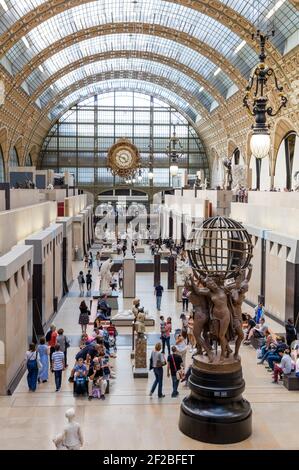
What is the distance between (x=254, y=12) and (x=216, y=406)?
3161 cm

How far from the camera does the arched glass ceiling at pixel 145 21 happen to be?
45719 millimetres

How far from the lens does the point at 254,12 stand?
38.0m

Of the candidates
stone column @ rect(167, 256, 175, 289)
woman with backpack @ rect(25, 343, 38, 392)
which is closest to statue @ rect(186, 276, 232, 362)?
woman with backpack @ rect(25, 343, 38, 392)

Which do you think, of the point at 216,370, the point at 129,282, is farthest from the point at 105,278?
the point at 216,370

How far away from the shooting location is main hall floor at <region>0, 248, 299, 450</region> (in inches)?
429

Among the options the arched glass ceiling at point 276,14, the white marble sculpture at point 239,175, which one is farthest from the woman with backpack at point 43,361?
the white marble sculpture at point 239,175

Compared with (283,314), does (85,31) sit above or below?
above

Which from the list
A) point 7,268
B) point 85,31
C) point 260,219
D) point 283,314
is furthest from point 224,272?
point 85,31

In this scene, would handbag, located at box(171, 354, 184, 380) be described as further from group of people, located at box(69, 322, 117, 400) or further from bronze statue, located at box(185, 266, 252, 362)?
bronze statue, located at box(185, 266, 252, 362)

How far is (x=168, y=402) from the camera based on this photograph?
13.2 m

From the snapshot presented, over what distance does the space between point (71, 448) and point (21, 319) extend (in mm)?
7214

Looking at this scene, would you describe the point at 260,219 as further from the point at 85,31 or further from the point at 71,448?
the point at 85,31

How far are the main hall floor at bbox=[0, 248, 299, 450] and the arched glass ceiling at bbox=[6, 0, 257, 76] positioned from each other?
34.1 meters
